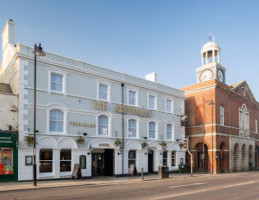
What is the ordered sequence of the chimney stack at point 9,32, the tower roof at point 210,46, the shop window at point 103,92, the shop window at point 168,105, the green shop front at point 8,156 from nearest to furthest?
the green shop front at point 8,156, the chimney stack at point 9,32, the shop window at point 103,92, the shop window at point 168,105, the tower roof at point 210,46

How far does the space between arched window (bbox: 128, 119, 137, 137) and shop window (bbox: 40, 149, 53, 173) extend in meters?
8.49

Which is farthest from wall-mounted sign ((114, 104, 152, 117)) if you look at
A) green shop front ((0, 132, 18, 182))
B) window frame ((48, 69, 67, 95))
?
green shop front ((0, 132, 18, 182))

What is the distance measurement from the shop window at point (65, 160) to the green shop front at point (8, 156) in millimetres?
3482

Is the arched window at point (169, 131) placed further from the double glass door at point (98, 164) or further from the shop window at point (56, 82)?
the shop window at point (56, 82)

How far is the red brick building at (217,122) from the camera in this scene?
32188 millimetres

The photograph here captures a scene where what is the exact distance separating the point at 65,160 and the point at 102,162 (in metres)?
5.06

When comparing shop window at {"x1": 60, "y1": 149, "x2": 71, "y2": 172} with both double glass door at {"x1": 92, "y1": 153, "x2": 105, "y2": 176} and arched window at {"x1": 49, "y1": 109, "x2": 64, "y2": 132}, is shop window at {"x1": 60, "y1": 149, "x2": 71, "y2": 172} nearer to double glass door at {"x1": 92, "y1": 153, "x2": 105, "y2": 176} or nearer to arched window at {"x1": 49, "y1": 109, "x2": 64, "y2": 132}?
arched window at {"x1": 49, "y1": 109, "x2": 64, "y2": 132}

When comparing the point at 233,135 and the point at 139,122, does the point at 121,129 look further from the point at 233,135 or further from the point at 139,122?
the point at 233,135

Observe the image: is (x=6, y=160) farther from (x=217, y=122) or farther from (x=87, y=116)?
(x=217, y=122)

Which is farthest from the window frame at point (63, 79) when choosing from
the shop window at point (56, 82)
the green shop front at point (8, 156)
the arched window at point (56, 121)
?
the green shop front at point (8, 156)

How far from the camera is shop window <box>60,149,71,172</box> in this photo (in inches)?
809

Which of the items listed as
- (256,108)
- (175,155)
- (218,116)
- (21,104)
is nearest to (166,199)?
(21,104)

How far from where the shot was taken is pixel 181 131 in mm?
31938

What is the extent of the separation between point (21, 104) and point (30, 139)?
2580 millimetres
